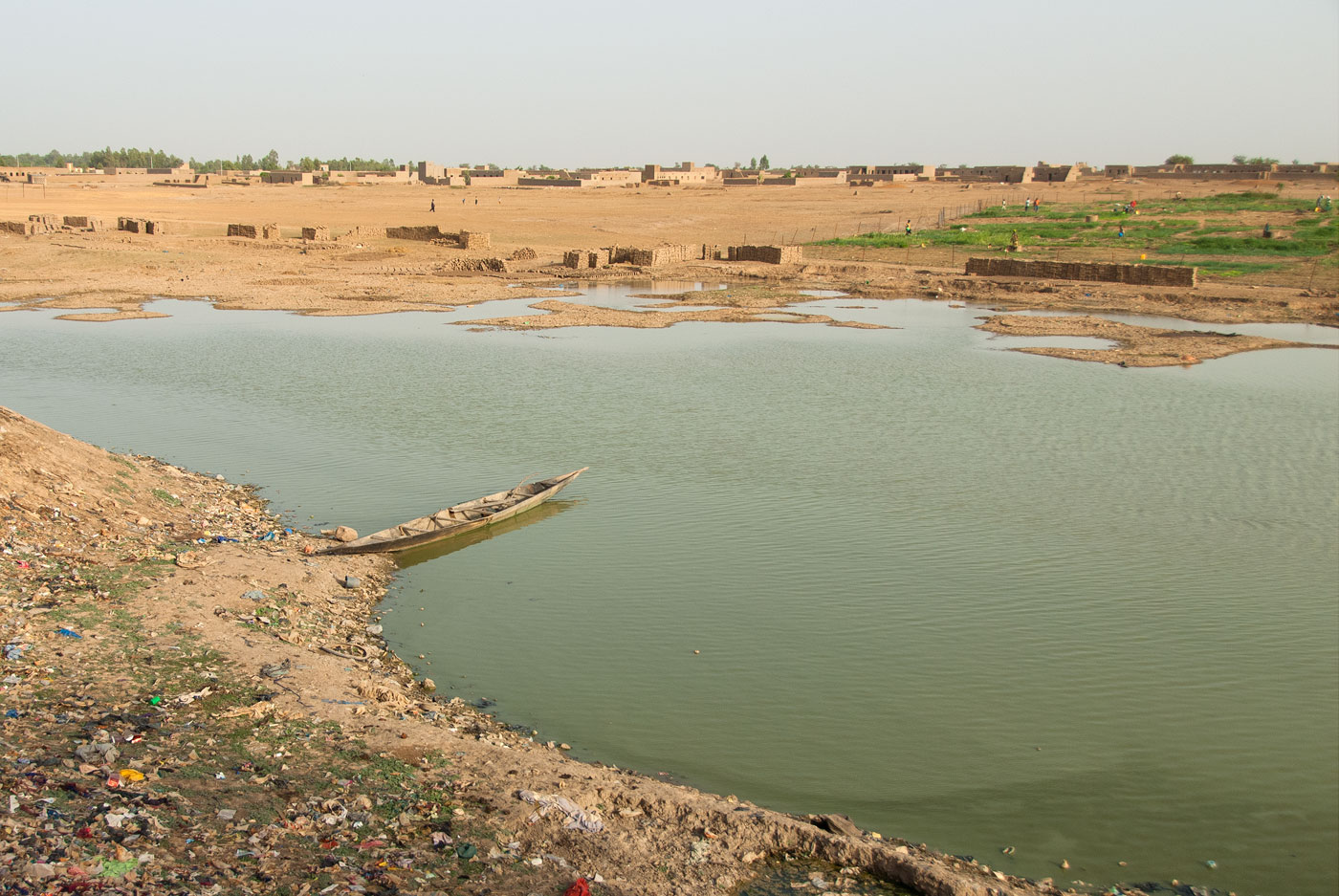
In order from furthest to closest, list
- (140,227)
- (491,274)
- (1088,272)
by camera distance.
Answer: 1. (140,227)
2. (491,274)
3. (1088,272)

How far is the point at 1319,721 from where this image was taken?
7.80 meters

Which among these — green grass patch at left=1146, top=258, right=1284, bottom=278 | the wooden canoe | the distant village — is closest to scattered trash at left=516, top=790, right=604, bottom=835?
the wooden canoe

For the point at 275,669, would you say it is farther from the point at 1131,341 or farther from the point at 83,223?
the point at 83,223

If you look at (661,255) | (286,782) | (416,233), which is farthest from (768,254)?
(286,782)

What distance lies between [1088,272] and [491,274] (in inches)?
795

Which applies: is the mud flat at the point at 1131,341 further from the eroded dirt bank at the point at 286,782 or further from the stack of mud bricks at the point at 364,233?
the stack of mud bricks at the point at 364,233

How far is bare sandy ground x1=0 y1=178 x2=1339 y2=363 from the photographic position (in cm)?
2861

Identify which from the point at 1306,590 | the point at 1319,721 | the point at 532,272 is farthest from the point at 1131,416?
the point at 532,272

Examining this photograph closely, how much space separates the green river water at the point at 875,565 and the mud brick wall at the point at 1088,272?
1233 cm

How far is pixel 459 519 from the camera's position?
11195 millimetres

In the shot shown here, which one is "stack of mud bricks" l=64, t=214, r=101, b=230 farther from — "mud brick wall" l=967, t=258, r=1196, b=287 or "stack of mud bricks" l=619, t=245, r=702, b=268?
"mud brick wall" l=967, t=258, r=1196, b=287

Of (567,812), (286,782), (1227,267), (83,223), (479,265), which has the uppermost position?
(83,223)

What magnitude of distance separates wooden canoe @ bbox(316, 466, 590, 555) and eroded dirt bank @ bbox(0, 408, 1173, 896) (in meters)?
1.43

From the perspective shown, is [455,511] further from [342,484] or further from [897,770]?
[897,770]
